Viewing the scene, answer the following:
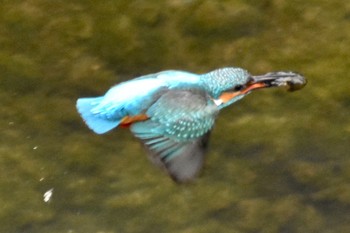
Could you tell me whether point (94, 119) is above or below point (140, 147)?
above

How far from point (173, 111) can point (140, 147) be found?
16.3 inches

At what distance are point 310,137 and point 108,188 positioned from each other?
59 cm

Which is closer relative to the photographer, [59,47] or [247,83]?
[247,83]

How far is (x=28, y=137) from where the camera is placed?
3080mm

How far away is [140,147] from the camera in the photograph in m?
3.08

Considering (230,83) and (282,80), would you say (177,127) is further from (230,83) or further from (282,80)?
(282,80)

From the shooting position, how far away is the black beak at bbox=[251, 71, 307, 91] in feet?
8.94

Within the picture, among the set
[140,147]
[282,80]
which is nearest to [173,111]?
[282,80]

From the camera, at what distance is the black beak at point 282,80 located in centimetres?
272

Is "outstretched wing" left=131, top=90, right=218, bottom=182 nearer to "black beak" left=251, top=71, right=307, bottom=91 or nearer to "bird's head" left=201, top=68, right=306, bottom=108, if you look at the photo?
"bird's head" left=201, top=68, right=306, bottom=108

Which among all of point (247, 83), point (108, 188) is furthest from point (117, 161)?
point (247, 83)

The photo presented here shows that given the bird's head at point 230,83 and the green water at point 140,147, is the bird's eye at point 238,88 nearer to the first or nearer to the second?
the bird's head at point 230,83

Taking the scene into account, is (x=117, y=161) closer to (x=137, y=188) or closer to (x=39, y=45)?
(x=137, y=188)

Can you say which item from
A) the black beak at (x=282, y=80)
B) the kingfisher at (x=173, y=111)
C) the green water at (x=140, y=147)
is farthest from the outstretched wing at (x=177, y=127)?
the green water at (x=140, y=147)
